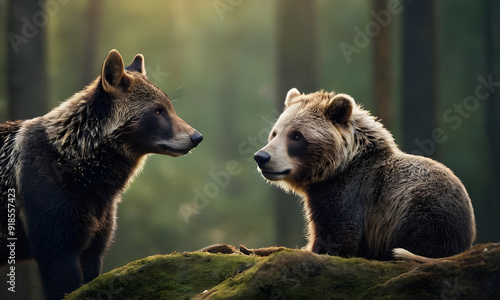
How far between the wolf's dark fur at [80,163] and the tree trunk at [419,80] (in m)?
7.41

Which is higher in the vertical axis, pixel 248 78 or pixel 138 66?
pixel 138 66

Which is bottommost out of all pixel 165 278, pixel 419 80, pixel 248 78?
pixel 165 278

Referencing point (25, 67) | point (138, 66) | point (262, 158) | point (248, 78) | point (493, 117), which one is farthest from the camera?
point (248, 78)

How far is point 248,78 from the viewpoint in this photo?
27.2 m

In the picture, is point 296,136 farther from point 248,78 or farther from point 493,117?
point 248,78

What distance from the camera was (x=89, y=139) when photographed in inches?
244

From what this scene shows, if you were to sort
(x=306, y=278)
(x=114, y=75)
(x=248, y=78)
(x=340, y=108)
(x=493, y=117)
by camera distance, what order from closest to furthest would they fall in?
(x=306, y=278) → (x=340, y=108) → (x=114, y=75) → (x=493, y=117) → (x=248, y=78)

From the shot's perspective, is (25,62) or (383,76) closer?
(25,62)

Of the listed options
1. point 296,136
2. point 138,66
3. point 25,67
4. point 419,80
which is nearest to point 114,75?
point 138,66

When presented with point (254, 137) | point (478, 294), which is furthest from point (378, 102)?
point (254, 137)

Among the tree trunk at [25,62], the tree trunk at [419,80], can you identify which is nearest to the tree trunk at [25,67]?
the tree trunk at [25,62]

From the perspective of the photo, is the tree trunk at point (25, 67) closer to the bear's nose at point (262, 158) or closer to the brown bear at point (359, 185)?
the brown bear at point (359, 185)

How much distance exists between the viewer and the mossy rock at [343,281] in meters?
3.94

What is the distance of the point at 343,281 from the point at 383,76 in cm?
969
